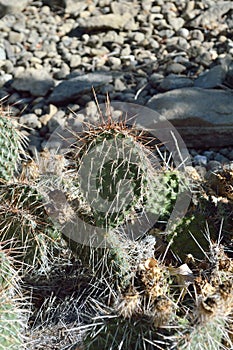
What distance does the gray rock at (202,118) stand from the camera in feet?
15.3

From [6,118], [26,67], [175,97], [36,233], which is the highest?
[6,118]

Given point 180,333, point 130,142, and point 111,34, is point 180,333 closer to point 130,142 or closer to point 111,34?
point 130,142

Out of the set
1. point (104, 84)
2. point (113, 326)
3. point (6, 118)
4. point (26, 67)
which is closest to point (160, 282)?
point (113, 326)

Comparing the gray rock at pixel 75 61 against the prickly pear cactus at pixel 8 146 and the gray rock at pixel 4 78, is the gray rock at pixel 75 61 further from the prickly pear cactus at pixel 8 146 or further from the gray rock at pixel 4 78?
the prickly pear cactus at pixel 8 146

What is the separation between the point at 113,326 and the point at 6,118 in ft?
3.78

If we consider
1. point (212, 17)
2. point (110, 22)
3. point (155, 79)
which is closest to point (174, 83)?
point (155, 79)

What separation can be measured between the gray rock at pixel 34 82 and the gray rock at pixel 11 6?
1.13m

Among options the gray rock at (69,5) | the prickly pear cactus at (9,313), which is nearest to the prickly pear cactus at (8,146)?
the prickly pear cactus at (9,313)

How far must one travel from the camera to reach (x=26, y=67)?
19.2 feet

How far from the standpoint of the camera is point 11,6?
6574mm

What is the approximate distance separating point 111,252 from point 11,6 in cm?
443

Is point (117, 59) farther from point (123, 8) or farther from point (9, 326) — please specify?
point (9, 326)

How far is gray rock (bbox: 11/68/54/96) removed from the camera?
5.50 metres

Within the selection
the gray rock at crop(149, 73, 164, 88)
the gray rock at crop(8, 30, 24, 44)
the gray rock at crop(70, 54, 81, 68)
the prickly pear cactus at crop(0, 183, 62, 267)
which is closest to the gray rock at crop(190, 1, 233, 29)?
the gray rock at crop(149, 73, 164, 88)
